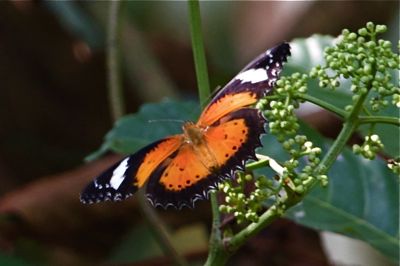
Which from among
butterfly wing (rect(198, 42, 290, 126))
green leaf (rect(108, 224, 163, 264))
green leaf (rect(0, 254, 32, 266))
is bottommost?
green leaf (rect(108, 224, 163, 264))

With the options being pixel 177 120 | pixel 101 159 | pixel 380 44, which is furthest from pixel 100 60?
pixel 380 44

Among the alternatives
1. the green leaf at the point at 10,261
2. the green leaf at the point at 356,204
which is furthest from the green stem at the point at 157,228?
the green leaf at the point at 356,204

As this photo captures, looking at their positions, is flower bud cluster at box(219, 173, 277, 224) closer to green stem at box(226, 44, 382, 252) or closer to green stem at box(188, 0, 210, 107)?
green stem at box(226, 44, 382, 252)

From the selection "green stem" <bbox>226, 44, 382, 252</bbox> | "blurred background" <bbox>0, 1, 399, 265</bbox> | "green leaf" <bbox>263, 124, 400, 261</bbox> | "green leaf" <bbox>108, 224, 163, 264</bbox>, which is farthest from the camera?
"green leaf" <bbox>108, 224, 163, 264</bbox>

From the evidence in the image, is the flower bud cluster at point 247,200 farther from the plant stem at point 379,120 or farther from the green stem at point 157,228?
the green stem at point 157,228

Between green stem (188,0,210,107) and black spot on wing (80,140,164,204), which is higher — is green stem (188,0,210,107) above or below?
above

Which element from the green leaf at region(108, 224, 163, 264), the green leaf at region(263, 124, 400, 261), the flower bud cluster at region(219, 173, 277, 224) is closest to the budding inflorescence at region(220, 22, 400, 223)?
the flower bud cluster at region(219, 173, 277, 224)

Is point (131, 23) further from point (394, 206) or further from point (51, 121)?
point (394, 206)

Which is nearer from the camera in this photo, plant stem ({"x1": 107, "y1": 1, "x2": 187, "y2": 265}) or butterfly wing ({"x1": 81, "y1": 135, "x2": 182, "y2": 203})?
butterfly wing ({"x1": 81, "y1": 135, "x2": 182, "y2": 203})

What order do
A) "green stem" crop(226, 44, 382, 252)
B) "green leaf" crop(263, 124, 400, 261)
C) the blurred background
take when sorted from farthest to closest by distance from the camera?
the blurred background, "green leaf" crop(263, 124, 400, 261), "green stem" crop(226, 44, 382, 252)
